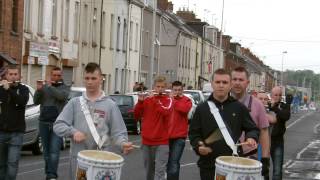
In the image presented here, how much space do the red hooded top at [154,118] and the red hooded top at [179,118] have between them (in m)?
0.51

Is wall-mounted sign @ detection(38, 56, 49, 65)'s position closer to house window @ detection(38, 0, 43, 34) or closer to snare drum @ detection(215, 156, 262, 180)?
house window @ detection(38, 0, 43, 34)

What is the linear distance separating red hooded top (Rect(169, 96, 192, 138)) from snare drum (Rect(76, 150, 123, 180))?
5465 mm

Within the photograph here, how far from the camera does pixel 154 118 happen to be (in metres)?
11.5

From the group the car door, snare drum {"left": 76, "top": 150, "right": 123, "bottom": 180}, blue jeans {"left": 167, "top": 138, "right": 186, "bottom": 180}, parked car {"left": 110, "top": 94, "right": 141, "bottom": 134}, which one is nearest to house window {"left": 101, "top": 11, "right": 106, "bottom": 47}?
parked car {"left": 110, "top": 94, "right": 141, "bottom": 134}

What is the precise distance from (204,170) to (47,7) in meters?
28.1

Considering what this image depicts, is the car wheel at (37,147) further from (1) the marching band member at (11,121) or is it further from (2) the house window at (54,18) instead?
(2) the house window at (54,18)

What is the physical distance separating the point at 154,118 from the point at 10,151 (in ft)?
7.00

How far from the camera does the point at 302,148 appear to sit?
2514 centimetres

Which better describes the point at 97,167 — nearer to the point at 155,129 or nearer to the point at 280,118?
the point at 155,129

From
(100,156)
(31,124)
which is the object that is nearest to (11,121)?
(100,156)

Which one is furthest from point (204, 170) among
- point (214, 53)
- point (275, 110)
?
point (214, 53)

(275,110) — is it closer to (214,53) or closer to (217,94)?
(217,94)

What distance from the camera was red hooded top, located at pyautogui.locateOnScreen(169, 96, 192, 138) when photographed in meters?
12.2

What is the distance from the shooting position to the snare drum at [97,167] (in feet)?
21.5
